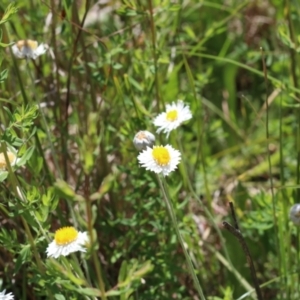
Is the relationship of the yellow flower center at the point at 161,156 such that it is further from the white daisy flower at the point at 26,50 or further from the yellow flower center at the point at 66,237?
the white daisy flower at the point at 26,50

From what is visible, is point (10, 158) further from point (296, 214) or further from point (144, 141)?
point (296, 214)

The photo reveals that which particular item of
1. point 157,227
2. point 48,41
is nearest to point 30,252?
point 157,227

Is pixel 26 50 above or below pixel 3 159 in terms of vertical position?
above

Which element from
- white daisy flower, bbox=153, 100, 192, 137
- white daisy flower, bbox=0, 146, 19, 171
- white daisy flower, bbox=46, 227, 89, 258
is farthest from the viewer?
white daisy flower, bbox=153, 100, 192, 137

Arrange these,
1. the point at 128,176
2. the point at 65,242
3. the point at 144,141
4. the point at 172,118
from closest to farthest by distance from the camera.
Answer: the point at 65,242 < the point at 144,141 < the point at 172,118 < the point at 128,176

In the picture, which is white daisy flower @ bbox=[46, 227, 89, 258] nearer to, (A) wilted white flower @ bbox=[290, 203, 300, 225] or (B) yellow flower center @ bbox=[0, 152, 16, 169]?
(B) yellow flower center @ bbox=[0, 152, 16, 169]

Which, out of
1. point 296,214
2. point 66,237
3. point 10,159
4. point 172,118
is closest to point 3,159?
point 10,159

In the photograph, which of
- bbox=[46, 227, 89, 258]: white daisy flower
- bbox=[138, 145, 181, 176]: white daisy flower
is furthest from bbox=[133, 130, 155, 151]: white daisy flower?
bbox=[46, 227, 89, 258]: white daisy flower

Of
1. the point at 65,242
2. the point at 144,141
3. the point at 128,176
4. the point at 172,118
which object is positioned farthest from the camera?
the point at 128,176

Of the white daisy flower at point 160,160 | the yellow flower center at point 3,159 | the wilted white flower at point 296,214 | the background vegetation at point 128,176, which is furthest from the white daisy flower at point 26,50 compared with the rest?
the wilted white flower at point 296,214
